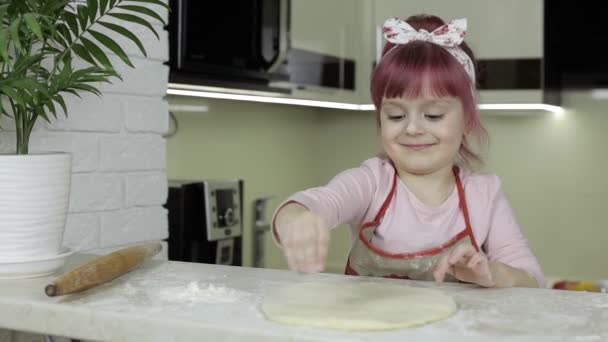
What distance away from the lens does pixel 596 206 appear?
9.71ft

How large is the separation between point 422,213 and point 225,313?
649mm

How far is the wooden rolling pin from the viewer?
0.80 metres

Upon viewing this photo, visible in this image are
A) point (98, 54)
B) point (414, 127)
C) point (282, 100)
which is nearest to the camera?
point (98, 54)

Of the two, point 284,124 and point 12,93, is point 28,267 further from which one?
point 284,124

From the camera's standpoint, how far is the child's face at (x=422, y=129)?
122 centimetres

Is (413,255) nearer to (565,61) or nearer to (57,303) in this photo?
(57,303)

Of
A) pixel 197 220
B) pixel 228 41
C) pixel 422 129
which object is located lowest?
pixel 197 220

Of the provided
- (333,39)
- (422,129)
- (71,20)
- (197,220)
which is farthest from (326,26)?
(71,20)

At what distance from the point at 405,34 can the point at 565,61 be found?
1754mm

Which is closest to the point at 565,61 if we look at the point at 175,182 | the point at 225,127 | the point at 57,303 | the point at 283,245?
the point at 225,127

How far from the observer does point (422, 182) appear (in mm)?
1335

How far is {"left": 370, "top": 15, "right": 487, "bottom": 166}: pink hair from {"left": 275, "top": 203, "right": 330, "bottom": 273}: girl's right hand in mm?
455

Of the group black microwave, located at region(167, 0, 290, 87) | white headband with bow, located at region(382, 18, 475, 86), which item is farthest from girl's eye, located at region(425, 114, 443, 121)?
black microwave, located at region(167, 0, 290, 87)

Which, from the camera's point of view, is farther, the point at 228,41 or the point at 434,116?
the point at 228,41
